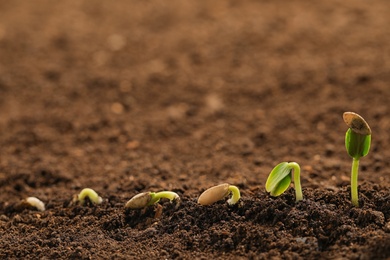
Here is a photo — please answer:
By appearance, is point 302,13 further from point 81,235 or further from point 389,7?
point 81,235

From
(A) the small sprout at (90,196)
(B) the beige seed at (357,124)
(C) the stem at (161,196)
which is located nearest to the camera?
(B) the beige seed at (357,124)

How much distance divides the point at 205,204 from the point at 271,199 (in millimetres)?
188

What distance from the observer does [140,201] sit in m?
1.90

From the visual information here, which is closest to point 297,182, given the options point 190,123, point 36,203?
point 36,203

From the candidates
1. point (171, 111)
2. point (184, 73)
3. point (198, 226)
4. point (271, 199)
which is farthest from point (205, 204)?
point (184, 73)

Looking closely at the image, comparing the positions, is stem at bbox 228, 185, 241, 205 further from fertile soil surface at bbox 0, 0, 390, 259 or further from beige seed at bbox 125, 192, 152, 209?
beige seed at bbox 125, 192, 152, 209

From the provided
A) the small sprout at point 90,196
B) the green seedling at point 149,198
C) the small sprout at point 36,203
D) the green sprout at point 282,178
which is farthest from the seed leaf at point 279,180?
the small sprout at point 36,203

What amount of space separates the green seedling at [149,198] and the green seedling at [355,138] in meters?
0.50

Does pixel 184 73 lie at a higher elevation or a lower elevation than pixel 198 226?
higher

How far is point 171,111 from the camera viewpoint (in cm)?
316

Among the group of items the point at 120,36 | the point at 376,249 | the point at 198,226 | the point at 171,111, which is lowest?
the point at 376,249

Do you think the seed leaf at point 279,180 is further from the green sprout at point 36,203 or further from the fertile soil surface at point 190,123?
the green sprout at point 36,203

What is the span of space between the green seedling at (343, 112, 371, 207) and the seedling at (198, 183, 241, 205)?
0.32 meters

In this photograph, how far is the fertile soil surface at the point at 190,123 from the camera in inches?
69.5
